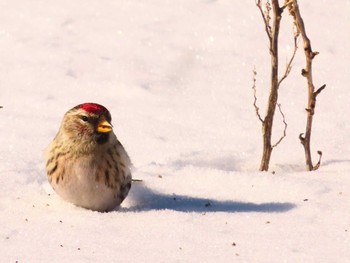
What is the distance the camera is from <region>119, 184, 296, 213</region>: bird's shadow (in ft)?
18.0

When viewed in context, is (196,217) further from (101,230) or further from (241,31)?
(241,31)

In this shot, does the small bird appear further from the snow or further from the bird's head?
the snow

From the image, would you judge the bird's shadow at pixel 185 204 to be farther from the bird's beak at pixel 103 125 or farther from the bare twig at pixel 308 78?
the bare twig at pixel 308 78

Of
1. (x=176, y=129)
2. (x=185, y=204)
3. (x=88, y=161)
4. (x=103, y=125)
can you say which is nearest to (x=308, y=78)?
(x=185, y=204)

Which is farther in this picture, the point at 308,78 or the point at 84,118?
the point at 308,78

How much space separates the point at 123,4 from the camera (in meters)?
9.77

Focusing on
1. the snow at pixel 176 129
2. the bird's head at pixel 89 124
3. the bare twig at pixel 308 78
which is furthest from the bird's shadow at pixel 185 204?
the bare twig at pixel 308 78

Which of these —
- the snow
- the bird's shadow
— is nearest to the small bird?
the snow

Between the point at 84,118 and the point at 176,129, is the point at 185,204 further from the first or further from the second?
the point at 176,129

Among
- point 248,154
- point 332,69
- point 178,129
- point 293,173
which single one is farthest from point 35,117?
point 332,69

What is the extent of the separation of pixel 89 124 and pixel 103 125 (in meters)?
0.09

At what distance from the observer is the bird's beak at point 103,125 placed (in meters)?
5.19

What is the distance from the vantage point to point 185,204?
5.62 metres

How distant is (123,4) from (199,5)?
2.74ft
